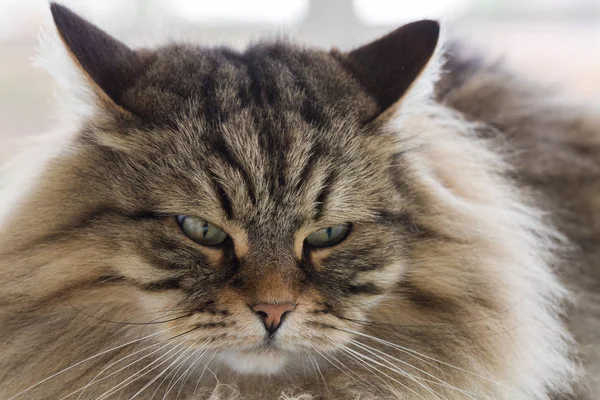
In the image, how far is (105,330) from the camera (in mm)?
1155

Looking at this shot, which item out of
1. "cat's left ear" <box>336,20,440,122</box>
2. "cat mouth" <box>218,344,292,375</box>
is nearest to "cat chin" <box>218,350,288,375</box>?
"cat mouth" <box>218,344,292,375</box>

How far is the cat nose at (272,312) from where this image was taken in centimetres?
104

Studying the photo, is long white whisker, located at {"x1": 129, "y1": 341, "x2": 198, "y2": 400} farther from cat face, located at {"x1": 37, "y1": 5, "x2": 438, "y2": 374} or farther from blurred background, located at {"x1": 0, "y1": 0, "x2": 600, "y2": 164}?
blurred background, located at {"x1": 0, "y1": 0, "x2": 600, "y2": 164}

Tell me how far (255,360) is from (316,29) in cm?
157

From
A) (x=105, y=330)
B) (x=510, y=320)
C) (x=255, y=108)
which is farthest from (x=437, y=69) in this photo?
(x=105, y=330)

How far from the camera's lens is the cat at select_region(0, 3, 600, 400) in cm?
108

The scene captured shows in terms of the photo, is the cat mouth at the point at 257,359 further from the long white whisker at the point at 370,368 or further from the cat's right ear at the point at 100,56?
the cat's right ear at the point at 100,56

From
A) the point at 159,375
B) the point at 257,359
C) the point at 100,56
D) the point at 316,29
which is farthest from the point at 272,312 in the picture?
the point at 316,29

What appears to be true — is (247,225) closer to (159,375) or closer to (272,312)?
(272,312)

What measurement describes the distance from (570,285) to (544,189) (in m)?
0.25

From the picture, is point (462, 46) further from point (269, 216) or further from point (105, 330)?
point (105, 330)

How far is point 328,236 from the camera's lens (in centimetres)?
115

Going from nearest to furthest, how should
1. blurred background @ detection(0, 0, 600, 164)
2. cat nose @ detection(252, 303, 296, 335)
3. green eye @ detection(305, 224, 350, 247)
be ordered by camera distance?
cat nose @ detection(252, 303, 296, 335) < green eye @ detection(305, 224, 350, 247) < blurred background @ detection(0, 0, 600, 164)

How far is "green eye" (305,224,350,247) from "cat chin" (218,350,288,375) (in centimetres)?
21
